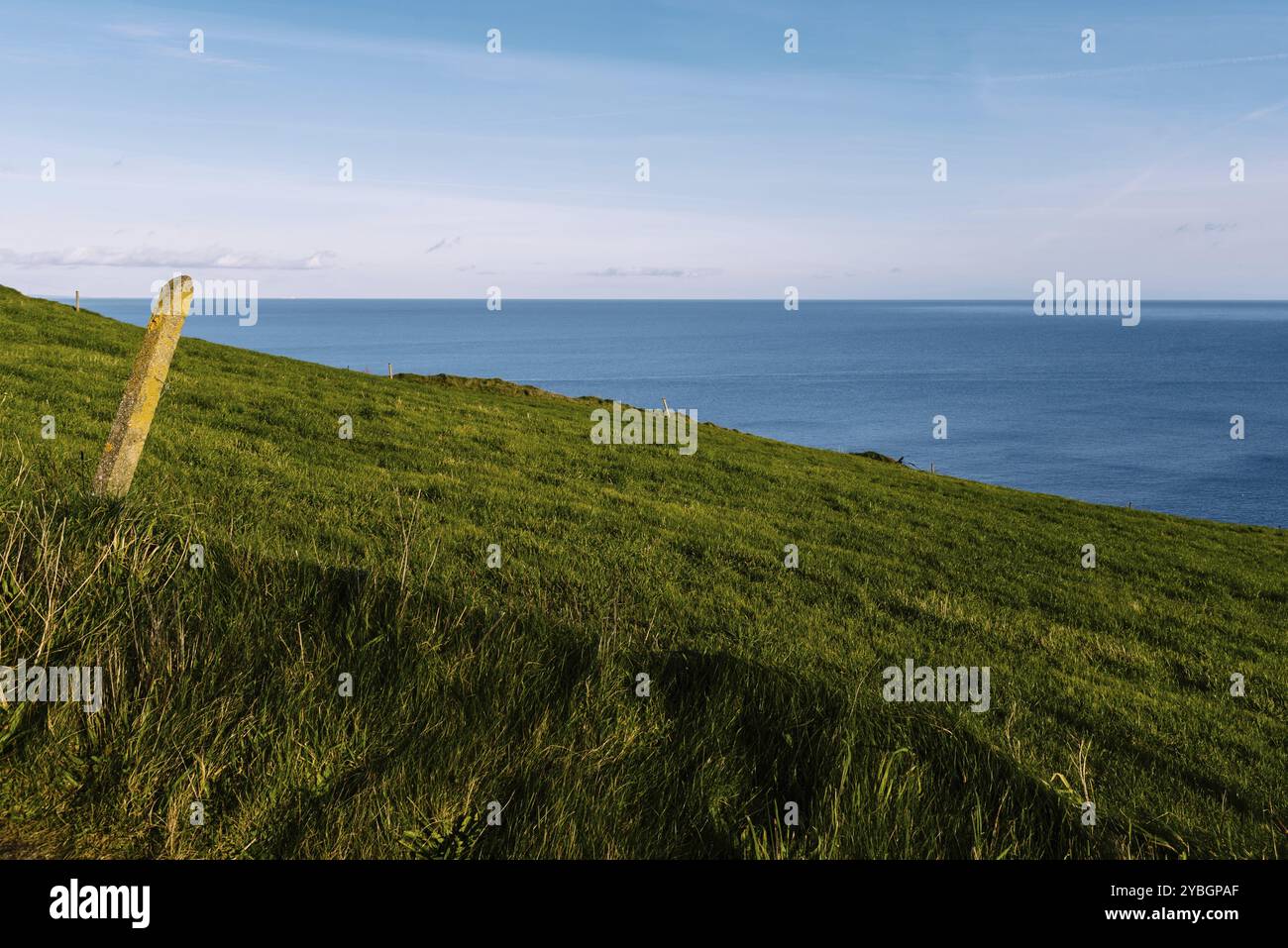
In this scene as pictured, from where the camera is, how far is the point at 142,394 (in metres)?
7.66

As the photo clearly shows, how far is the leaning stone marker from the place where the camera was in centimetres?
741

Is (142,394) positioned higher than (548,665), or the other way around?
(142,394)

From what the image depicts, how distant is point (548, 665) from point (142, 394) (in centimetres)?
467

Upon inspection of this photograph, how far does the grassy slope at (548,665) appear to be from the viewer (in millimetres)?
4375

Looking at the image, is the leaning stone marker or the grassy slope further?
the leaning stone marker

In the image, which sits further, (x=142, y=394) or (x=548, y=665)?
(x=142, y=394)

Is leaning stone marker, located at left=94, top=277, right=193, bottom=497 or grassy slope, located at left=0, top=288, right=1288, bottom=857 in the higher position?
leaning stone marker, located at left=94, top=277, right=193, bottom=497

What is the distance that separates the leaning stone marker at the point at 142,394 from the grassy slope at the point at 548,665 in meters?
0.54

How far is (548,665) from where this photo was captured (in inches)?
231

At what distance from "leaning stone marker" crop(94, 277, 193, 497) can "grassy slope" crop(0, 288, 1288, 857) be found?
1.78ft

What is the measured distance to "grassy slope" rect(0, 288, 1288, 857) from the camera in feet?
14.4
